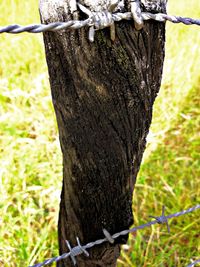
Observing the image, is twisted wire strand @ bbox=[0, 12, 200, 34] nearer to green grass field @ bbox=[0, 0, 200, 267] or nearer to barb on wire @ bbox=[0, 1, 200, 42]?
barb on wire @ bbox=[0, 1, 200, 42]

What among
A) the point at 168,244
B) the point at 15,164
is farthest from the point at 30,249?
the point at 168,244

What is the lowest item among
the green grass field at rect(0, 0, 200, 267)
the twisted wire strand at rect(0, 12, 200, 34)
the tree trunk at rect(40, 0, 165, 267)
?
the green grass field at rect(0, 0, 200, 267)

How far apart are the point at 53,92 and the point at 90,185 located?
247 mm

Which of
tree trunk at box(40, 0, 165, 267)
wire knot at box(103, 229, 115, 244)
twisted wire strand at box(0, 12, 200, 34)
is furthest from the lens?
wire knot at box(103, 229, 115, 244)

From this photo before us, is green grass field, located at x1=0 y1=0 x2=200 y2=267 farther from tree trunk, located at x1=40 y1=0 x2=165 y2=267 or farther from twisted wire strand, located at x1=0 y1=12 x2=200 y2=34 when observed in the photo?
twisted wire strand, located at x1=0 y1=12 x2=200 y2=34

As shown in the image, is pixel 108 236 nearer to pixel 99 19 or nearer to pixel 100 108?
pixel 100 108

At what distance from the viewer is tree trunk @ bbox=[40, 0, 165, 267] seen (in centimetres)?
67

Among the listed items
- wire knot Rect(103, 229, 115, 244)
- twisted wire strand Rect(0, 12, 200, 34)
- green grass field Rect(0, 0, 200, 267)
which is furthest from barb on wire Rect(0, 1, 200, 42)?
green grass field Rect(0, 0, 200, 267)

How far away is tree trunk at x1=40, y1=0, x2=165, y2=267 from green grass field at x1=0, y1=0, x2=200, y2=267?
2.45ft

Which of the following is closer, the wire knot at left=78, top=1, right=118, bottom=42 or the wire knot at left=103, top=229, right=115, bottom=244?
the wire knot at left=78, top=1, right=118, bottom=42

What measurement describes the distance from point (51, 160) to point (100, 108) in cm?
134

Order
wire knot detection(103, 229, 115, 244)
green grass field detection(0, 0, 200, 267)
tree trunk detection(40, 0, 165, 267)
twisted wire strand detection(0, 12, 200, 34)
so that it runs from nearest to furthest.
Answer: twisted wire strand detection(0, 12, 200, 34) → tree trunk detection(40, 0, 165, 267) → wire knot detection(103, 229, 115, 244) → green grass field detection(0, 0, 200, 267)

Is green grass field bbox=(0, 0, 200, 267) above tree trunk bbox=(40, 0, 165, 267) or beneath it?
beneath

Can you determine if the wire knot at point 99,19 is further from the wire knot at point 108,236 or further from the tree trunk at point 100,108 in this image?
the wire knot at point 108,236
